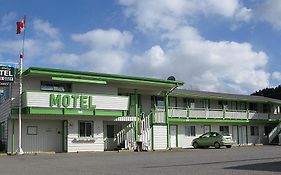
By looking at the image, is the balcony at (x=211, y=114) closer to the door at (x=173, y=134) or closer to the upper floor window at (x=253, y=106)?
the door at (x=173, y=134)

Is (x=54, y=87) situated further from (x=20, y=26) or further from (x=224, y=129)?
(x=224, y=129)

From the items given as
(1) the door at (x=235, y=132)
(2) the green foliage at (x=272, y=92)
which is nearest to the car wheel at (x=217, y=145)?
(1) the door at (x=235, y=132)

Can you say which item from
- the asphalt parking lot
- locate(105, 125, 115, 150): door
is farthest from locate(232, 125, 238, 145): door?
the asphalt parking lot

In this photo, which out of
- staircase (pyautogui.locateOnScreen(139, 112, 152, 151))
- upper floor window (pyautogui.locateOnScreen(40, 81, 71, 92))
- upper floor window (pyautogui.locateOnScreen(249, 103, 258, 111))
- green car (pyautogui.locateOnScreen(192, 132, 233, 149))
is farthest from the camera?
upper floor window (pyautogui.locateOnScreen(249, 103, 258, 111))

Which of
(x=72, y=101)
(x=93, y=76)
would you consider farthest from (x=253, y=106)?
(x=72, y=101)

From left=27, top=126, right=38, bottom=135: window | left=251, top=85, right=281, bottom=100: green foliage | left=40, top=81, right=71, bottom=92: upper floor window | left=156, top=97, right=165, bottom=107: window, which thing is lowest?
left=27, top=126, right=38, bottom=135: window

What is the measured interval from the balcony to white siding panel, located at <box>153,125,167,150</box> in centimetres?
76

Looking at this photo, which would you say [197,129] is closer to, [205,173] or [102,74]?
[102,74]

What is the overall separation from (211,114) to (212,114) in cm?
15

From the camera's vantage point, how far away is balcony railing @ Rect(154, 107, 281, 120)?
3565cm

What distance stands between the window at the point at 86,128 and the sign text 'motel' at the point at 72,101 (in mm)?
1924

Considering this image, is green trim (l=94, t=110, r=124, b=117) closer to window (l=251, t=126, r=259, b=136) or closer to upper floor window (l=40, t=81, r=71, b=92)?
upper floor window (l=40, t=81, r=71, b=92)

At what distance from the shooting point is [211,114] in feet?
143

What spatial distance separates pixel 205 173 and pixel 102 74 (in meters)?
19.0
